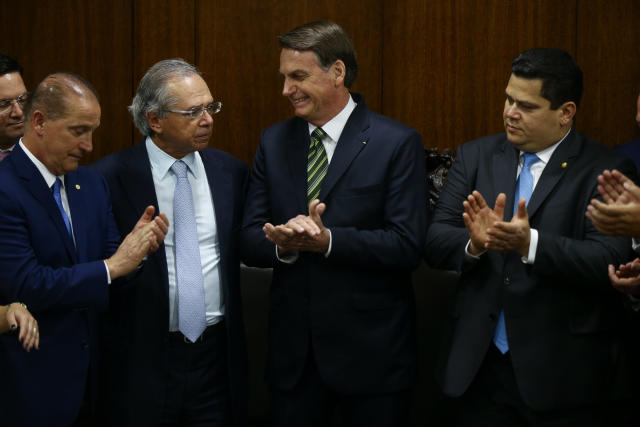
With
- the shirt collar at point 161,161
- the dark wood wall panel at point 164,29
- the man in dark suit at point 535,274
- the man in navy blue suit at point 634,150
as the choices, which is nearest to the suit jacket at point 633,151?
the man in navy blue suit at point 634,150

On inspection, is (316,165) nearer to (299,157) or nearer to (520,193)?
(299,157)

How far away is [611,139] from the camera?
13.1 ft

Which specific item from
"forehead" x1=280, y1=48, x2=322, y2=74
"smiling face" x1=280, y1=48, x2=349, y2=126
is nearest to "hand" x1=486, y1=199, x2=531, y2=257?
"smiling face" x1=280, y1=48, x2=349, y2=126

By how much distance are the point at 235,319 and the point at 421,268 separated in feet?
3.36

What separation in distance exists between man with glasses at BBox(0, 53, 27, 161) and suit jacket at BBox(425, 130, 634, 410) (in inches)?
66.9

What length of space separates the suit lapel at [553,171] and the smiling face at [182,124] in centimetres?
110

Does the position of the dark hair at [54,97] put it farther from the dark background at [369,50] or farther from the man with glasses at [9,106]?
the dark background at [369,50]

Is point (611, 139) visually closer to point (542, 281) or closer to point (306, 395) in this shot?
point (542, 281)

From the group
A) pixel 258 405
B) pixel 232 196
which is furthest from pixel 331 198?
pixel 258 405

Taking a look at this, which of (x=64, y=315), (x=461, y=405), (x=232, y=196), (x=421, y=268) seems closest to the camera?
(x=64, y=315)

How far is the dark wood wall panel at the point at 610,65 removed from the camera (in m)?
3.92

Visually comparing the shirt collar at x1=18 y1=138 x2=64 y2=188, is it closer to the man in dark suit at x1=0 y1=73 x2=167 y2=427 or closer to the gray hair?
the man in dark suit at x1=0 y1=73 x2=167 y2=427

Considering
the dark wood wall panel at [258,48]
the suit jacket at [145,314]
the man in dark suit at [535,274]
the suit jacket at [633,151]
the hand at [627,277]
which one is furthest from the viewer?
the dark wood wall panel at [258,48]

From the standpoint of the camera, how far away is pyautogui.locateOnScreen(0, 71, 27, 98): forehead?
3.07 metres
